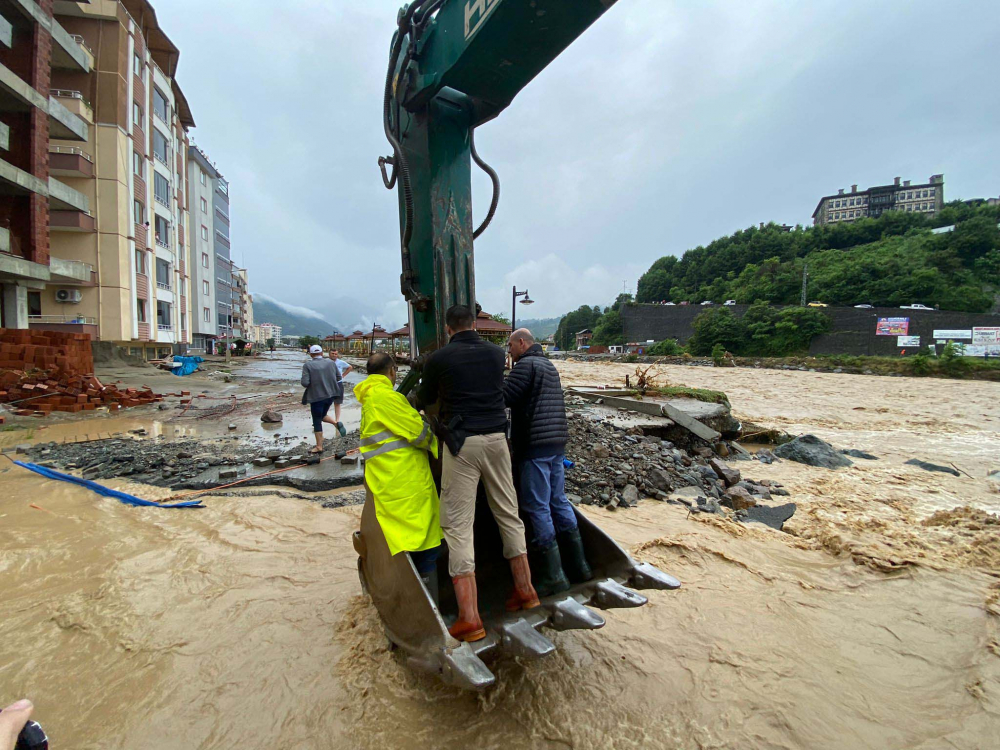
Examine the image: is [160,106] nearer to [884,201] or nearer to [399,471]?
[399,471]

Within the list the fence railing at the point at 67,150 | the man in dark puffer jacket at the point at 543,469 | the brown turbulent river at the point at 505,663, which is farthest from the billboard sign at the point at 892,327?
the fence railing at the point at 67,150

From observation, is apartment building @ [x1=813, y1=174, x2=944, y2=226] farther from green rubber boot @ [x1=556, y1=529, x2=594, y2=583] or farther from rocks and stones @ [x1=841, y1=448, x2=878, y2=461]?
green rubber boot @ [x1=556, y1=529, x2=594, y2=583]

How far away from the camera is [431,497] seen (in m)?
2.46

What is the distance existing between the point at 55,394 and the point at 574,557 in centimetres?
1289

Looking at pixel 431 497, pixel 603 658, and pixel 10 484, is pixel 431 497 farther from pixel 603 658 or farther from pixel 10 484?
pixel 10 484

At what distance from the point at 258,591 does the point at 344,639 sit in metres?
1.03

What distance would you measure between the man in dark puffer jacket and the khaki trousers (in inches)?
12.1

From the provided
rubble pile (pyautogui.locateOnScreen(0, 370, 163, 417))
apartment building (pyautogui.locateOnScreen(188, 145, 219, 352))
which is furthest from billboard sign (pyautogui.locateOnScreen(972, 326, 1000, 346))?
apartment building (pyautogui.locateOnScreen(188, 145, 219, 352))

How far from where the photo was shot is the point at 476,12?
220 cm

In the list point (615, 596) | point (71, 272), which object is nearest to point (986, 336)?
point (615, 596)

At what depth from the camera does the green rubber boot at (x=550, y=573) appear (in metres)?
2.56

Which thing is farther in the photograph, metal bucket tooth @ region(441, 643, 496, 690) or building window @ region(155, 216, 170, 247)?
building window @ region(155, 216, 170, 247)

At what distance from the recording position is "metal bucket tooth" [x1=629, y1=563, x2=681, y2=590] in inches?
94.1

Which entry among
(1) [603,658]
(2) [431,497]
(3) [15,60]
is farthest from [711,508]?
(3) [15,60]
